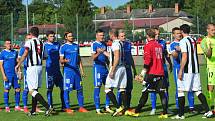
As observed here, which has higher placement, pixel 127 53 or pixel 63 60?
pixel 127 53

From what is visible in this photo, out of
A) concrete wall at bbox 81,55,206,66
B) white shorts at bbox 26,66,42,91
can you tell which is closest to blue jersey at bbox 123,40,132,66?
white shorts at bbox 26,66,42,91

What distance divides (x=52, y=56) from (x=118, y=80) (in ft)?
7.40

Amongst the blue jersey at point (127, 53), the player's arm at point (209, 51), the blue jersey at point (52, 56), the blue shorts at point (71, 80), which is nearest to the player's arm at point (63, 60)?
the blue shorts at point (71, 80)

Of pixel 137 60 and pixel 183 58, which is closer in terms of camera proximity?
pixel 183 58

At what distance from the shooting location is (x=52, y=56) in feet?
44.4

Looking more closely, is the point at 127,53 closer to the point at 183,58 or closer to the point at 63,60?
the point at 63,60

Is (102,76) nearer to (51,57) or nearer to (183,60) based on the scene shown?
(51,57)

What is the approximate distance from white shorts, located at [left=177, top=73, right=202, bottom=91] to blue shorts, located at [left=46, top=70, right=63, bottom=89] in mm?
3727

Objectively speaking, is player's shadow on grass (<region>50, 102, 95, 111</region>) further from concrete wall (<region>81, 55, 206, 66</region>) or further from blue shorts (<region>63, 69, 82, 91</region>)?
concrete wall (<region>81, 55, 206, 66</region>)

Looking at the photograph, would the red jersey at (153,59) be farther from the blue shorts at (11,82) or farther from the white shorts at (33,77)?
the blue shorts at (11,82)

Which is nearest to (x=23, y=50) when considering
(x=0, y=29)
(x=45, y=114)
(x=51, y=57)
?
(x=51, y=57)

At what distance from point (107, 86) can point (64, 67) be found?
157 centimetres

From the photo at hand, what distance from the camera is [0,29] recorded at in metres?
44.1

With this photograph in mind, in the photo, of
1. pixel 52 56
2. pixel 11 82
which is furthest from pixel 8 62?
pixel 52 56
